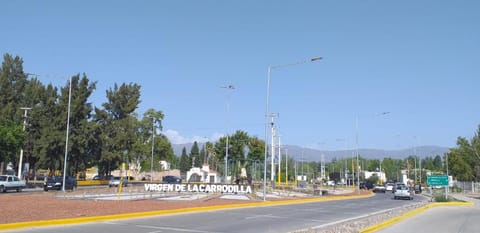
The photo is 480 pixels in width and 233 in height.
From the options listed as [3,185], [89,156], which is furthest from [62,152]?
[3,185]

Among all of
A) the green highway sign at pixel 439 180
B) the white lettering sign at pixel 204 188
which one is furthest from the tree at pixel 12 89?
the green highway sign at pixel 439 180

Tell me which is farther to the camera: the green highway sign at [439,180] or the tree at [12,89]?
the tree at [12,89]

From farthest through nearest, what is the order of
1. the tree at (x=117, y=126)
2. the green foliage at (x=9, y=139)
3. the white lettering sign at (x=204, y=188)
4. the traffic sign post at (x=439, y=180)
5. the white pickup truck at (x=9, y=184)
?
the tree at (x=117, y=126)
the green foliage at (x=9, y=139)
the white lettering sign at (x=204, y=188)
the white pickup truck at (x=9, y=184)
the traffic sign post at (x=439, y=180)

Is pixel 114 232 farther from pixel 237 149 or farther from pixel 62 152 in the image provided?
pixel 237 149

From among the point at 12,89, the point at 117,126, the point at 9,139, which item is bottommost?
the point at 9,139

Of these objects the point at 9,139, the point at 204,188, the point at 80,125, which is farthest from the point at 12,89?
the point at 204,188

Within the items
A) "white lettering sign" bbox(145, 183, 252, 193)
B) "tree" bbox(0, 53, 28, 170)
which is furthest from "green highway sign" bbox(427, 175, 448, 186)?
"tree" bbox(0, 53, 28, 170)

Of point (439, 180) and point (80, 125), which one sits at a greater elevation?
point (80, 125)

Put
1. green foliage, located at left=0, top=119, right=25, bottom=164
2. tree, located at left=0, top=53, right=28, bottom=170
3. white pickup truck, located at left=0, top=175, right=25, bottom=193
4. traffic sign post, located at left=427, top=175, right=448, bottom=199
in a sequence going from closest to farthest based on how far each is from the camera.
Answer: traffic sign post, located at left=427, top=175, right=448, bottom=199
white pickup truck, located at left=0, top=175, right=25, bottom=193
green foliage, located at left=0, top=119, right=25, bottom=164
tree, located at left=0, top=53, right=28, bottom=170

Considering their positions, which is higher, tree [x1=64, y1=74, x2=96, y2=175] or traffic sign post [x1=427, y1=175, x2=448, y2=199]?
tree [x1=64, y1=74, x2=96, y2=175]

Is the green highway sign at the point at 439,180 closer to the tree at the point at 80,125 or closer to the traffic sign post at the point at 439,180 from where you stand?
the traffic sign post at the point at 439,180

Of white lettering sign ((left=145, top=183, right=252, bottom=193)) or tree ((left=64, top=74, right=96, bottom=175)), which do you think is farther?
tree ((left=64, top=74, right=96, bottom=175))

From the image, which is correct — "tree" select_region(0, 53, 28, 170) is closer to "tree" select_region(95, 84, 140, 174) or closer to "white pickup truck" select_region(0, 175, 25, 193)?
"tree" select_region(95, 84, 140, 174)

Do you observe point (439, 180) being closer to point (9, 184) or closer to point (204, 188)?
point (204, 188)
